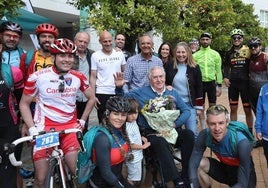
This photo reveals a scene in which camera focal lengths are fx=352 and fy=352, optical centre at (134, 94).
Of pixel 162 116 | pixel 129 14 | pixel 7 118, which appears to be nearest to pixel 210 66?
pixel 129 14

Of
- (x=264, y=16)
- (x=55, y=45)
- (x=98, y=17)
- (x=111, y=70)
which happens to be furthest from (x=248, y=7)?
(x=55, y=45)

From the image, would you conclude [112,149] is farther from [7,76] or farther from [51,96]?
[7,76]

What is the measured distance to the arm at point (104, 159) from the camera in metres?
3.31

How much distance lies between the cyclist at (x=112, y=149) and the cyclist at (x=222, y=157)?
2.62 feet

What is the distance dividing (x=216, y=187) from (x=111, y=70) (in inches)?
90.3

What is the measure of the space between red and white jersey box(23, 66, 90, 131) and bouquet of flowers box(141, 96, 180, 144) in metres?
1.10

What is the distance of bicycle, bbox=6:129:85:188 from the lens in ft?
10.8

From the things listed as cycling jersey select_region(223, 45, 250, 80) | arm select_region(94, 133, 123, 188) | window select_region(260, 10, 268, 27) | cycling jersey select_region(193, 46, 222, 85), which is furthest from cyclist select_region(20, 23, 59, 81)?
window select_region(260, 10, 268, 27)

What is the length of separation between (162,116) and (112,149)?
41.6 inches

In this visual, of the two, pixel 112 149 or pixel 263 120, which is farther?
pixel 263 120

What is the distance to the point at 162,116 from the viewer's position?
14.4 ft

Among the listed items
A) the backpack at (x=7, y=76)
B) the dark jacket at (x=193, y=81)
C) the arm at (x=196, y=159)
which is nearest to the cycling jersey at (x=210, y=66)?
the dark jacket at (x=193, y=81)

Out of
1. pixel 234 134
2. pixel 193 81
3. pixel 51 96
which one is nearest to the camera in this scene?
pixel 51 96

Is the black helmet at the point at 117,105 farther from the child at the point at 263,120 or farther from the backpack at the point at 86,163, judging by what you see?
the child at the point at 263,120
